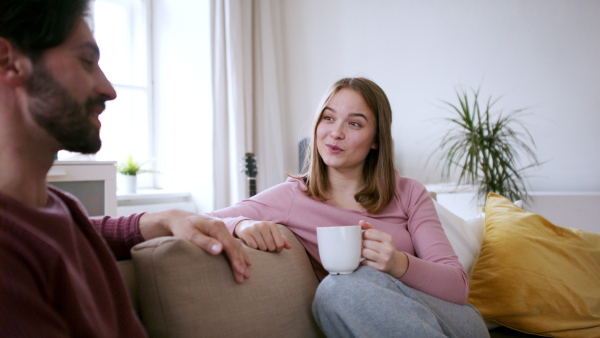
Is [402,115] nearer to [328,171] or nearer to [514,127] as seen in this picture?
[514,127]

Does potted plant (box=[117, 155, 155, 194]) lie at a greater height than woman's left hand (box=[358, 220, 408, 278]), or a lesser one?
greater

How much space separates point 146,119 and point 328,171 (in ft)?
9.22

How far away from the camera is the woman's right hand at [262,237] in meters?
1.02

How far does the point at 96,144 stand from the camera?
587 mm

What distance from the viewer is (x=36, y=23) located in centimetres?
52

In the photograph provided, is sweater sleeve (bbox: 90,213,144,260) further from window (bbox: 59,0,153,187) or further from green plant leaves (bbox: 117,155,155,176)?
window (bbox: 59,0,153,187)

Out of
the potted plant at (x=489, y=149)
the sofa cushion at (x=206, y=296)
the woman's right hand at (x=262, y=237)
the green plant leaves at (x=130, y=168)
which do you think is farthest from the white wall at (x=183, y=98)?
the sofa cushion at (x=206, y=296)

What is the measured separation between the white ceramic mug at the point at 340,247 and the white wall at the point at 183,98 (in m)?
2.70

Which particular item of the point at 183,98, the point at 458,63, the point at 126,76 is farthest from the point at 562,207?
the point at 126,76

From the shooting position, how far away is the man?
473 mm

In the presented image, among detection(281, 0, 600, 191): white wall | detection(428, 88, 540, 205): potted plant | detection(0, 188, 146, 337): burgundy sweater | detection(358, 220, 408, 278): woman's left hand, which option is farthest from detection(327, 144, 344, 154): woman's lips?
detection(281, 0, 600, 191): white wall

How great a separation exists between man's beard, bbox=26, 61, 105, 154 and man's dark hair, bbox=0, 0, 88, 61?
22mm

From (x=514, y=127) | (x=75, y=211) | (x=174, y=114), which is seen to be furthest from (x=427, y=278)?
(x=174, y=114)

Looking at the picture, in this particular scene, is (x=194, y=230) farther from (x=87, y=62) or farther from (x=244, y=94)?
(x=244, y=94)
